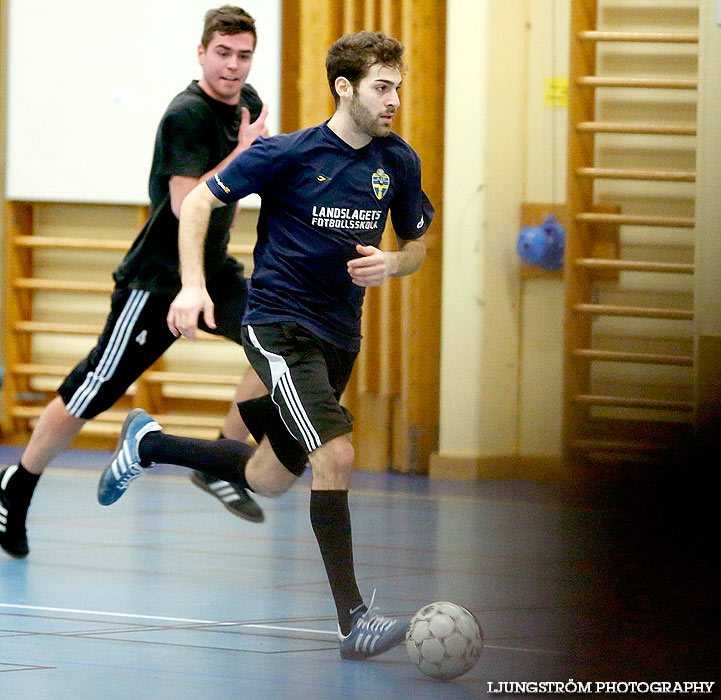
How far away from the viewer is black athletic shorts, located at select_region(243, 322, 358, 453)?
291 cm

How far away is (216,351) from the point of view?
689 cm

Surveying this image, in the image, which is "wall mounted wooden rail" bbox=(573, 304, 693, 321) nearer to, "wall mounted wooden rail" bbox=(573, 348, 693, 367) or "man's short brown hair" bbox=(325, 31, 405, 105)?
"wall mounted wooden rail" bbox=(573, 348, 693, 367)

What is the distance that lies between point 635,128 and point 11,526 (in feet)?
11.1

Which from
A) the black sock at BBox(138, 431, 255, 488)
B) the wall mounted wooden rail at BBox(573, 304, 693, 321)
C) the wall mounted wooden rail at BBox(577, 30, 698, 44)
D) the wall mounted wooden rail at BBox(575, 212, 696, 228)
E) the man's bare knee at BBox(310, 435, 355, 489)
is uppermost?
the wall mounted wooden rail at BBox(577, 30, 698, 44)

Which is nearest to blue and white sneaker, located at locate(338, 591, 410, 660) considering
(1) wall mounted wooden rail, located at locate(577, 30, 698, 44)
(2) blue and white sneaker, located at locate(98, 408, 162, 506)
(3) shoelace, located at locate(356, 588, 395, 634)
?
(3) shoelace, located at locate(356, 588, 395, 634)

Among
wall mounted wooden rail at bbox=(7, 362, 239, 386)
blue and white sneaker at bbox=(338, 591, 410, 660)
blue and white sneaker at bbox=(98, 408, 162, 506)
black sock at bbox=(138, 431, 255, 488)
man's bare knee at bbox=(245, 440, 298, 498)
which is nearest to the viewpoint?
blue and white sneaker at bbox=(338, 591, 410, 660)

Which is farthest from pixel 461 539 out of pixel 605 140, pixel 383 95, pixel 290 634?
pixel 605 140

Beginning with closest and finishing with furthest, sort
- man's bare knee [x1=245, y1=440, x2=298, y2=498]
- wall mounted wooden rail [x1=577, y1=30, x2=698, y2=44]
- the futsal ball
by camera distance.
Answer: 1. the futsal ball
2. man's bare knee [x1=245, y1=440, x2=298, y2=498]
3. wall mounted wooden rail [x1=577, y1=30, x2=698, y2=44]

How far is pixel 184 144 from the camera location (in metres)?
3.77

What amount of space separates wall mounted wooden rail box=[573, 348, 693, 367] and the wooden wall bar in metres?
0.74

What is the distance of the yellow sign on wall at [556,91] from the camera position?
6145 millimetres

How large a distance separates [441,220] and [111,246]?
1.79 meters

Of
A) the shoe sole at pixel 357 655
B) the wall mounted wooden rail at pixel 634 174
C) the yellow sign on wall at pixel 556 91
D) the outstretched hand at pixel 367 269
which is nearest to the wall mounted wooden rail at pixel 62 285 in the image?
the yellow sign on wall at pixel 556 91

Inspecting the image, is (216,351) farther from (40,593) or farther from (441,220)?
(40,593)
